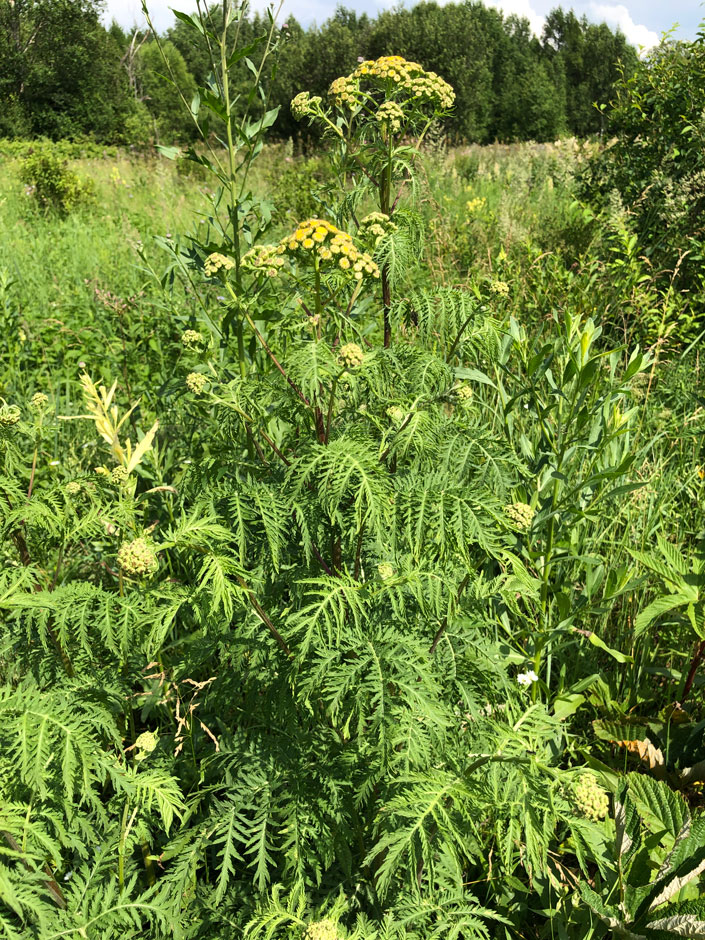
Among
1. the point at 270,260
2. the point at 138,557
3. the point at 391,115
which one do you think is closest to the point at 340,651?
the point at 138,557

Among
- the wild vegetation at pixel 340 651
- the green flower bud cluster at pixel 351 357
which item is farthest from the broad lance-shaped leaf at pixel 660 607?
the green flower bud cluster at pixel 351 357

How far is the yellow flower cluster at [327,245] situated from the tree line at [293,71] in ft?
78.9

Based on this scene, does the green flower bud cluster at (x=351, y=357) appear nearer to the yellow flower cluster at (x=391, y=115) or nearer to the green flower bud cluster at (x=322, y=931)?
the yellow flower cluster at (x=391, y=115)

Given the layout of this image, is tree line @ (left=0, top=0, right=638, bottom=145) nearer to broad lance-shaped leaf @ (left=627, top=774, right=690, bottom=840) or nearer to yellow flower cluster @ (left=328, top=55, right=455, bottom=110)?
yellow flower cluster @ (left=328, top=55, right=455, bottom=110)

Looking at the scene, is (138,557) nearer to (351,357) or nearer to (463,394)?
(351,357)

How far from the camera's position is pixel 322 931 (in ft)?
3.67

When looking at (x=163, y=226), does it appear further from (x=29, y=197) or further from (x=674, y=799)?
(x=674, y=799)

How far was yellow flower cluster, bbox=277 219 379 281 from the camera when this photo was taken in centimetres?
144

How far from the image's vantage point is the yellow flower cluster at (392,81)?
192cm

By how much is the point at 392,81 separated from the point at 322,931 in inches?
86.9

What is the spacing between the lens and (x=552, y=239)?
6.05m

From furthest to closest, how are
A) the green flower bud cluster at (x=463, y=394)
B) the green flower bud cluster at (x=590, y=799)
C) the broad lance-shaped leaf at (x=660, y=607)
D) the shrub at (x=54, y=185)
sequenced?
the shrub at (x=54, y=185) → the broad lance-shaped leaf at (x=660, y=607) → the green flower bud cluster at (x=463, y=394) → the green flower bud cluster at (x=590, y=799)

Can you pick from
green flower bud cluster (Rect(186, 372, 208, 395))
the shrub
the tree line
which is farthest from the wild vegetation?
the tree line

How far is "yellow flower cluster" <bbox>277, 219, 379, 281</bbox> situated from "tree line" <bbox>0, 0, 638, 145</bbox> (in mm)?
24063
